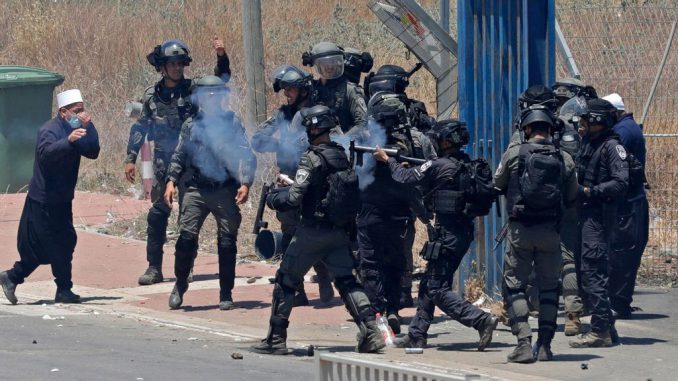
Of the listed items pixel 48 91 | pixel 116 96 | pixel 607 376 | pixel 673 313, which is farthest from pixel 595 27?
pixel 116 96

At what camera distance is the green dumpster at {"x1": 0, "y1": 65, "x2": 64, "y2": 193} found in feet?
55.9

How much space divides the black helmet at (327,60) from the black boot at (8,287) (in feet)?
10.1

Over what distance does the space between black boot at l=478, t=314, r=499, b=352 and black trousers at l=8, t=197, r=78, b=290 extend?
12.5 feet

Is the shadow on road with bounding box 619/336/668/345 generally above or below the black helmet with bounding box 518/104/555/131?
below

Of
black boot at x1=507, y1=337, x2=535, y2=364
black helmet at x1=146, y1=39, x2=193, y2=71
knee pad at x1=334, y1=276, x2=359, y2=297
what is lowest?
black boot at x1=507, y1=337, x2=535, y2=364

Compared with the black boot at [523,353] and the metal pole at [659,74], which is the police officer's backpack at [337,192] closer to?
the black boot at [523,353]

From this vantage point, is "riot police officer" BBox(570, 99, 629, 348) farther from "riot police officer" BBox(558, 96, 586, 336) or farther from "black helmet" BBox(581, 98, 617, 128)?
"riot police officer" BBox(558, 96, 586, 336)

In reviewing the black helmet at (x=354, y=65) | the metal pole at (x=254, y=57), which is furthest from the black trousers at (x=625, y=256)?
the metal pole at (x=254, y=57)

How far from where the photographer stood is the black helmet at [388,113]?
9.37 m

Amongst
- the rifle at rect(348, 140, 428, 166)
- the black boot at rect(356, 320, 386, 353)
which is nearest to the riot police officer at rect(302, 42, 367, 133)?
the rifle at rect(348, 140, 428, 166)

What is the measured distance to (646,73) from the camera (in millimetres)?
13617

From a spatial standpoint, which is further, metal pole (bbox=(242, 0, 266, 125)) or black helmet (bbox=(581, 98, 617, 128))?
metal pole (bbox=(242, 0, 266, 125))

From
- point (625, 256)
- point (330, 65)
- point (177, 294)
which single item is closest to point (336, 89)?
point (330, 65)

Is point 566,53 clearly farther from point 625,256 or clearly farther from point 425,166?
point 425,166
